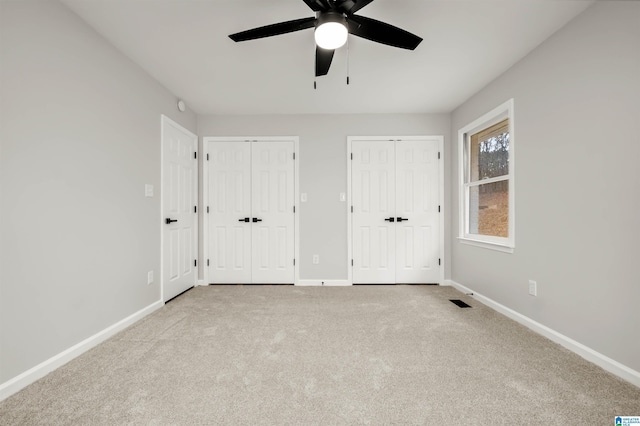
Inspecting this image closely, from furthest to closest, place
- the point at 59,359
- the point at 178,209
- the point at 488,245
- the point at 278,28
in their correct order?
the point at 178,209 < the point at 488,245 < the point at 59,359 < the point at 278,28

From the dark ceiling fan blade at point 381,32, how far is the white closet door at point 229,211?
2.51 metres

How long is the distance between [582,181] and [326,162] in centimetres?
268

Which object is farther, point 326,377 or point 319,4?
point 326,377

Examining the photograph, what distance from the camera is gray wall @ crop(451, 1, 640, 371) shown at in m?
1.63

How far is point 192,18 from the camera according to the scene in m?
1.94

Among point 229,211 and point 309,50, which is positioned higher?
point 309,50

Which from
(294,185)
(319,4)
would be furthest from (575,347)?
(294,185)

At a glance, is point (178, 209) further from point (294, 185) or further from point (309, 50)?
point (309, 50)

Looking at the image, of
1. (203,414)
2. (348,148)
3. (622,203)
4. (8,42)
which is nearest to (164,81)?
(8,42)

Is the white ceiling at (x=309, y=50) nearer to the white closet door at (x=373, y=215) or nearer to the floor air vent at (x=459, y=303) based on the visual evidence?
the white closet door at (x=373, y=215)

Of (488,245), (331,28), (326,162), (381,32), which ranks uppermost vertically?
(381,32)

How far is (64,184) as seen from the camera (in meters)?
1.84

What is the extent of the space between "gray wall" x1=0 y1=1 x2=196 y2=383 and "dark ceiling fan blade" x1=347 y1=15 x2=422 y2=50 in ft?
6.48

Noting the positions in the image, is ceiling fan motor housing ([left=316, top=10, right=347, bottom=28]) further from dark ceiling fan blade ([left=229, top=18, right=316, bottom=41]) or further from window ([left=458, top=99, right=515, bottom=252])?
window ([left=458, top=99, right=515, bottom=252])
